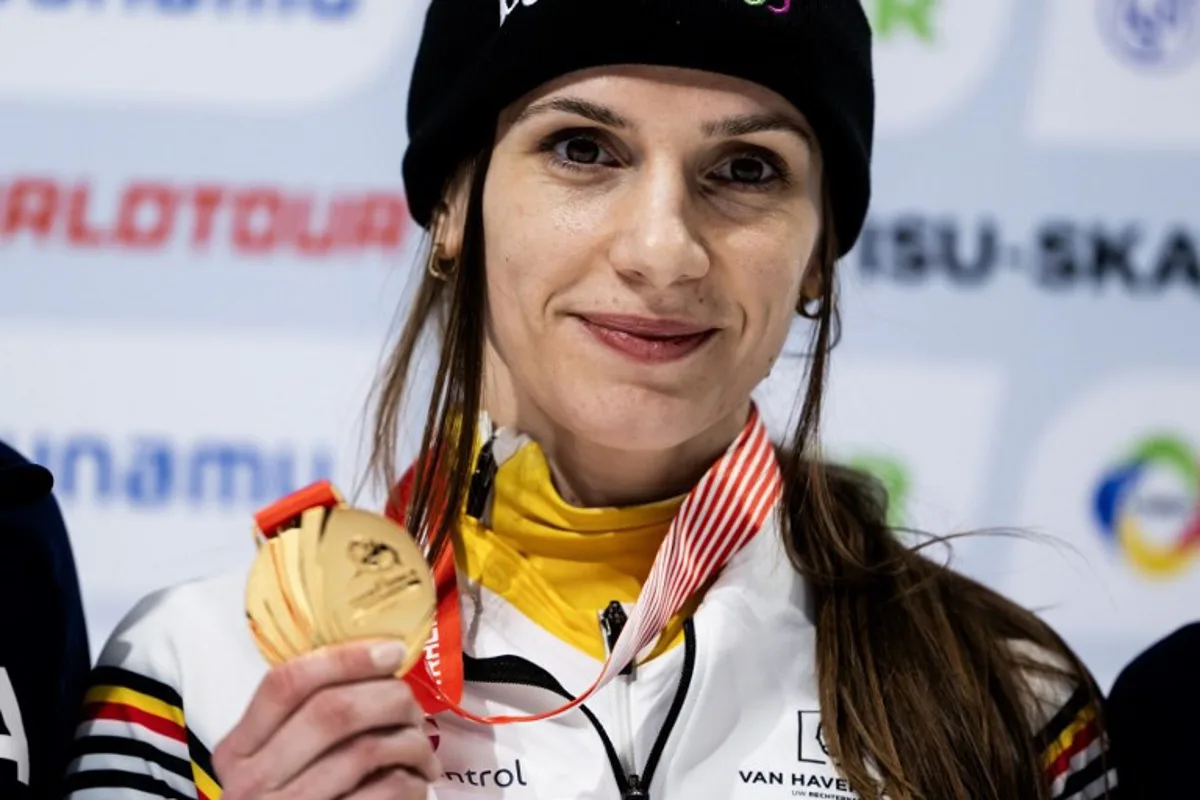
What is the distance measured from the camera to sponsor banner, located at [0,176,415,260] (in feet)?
7.45

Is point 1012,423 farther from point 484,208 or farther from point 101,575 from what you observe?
point 101,575

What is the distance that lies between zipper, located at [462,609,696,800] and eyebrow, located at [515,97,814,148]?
0.47 meters

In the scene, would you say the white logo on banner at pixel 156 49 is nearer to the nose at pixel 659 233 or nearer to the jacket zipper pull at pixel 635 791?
the nose at pixel 659 233

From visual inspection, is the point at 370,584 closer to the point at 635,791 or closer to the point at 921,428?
the point at 635,791

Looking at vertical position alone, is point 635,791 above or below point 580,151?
below

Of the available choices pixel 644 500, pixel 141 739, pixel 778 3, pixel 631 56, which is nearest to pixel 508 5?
pixel 631 56

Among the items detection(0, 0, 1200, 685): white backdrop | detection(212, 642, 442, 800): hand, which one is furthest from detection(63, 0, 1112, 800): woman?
detection(0, 0, 1200, 685): white backdrop

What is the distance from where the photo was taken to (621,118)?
1.56 metres

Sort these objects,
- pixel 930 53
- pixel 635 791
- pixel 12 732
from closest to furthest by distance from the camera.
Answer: pixel 12 732, pixel 635 791, pixel 930 53

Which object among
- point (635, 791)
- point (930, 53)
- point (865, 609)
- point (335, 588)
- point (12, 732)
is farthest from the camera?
point (930, 53)

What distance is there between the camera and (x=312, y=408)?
230cm

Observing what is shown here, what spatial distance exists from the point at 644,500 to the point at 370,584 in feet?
1.97

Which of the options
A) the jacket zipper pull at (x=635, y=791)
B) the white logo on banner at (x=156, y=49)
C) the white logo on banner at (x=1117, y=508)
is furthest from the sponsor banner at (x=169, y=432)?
the white logo on banner at (x=1117, y=508)

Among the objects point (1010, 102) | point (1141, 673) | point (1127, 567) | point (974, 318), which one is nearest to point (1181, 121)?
point (1010, 102)
